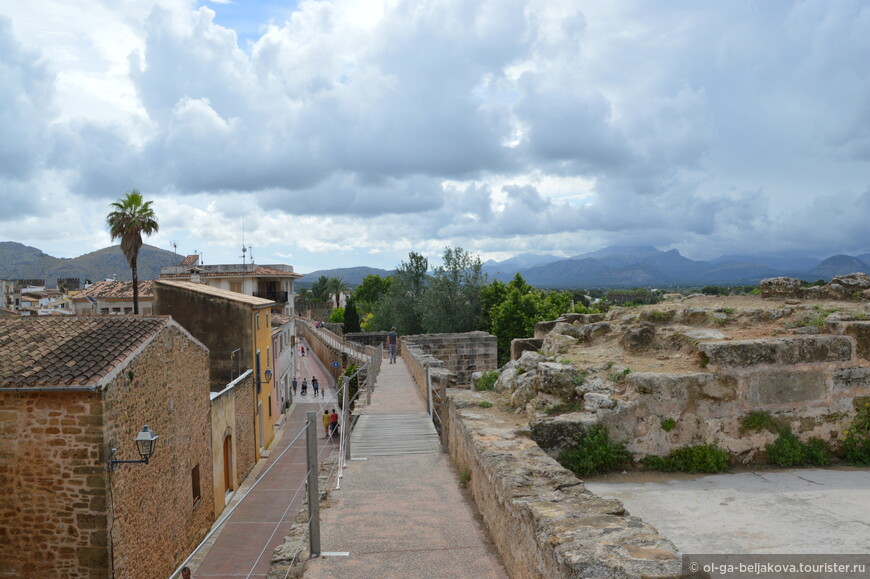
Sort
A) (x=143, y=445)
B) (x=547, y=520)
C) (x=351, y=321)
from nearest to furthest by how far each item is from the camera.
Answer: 1. (x=547, y=520)
2. (x=143, y=445)
3. (x=351, y=321)

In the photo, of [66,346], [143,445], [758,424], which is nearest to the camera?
[758,424]

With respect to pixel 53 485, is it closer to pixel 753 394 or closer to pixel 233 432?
pixel 233 432

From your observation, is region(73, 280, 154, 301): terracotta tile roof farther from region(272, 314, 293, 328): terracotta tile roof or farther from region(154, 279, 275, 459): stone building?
region(154, 279, 275, 459): stone building

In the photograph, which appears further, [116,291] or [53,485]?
[116,291]

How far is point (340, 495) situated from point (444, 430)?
3013 mm

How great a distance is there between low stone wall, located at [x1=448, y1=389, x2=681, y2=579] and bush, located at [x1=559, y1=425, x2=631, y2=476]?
0.41 m

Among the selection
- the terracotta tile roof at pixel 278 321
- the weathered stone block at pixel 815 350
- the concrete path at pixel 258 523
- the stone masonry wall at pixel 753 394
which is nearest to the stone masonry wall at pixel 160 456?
the concrete path at pixel 258 523

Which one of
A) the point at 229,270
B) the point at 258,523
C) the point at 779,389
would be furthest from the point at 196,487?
the point at 229,270

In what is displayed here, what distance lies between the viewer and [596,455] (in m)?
5.93

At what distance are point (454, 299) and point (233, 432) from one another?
21683 millimetres

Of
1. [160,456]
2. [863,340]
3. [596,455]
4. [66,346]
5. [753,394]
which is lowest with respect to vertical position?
[160,456]

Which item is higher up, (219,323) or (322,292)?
(322,292)

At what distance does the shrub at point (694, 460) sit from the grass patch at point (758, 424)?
0.31 m

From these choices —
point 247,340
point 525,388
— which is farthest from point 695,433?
point 247,340
